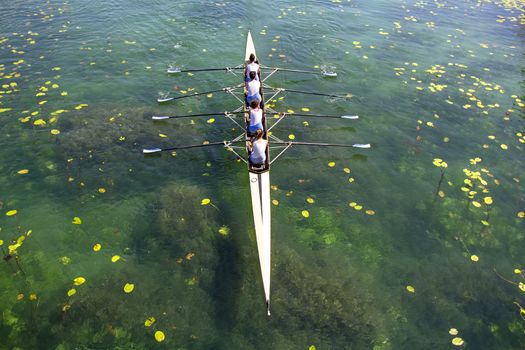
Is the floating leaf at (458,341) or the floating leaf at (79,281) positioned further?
the floating leaf at (79,281)

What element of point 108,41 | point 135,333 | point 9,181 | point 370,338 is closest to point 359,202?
point 370,338

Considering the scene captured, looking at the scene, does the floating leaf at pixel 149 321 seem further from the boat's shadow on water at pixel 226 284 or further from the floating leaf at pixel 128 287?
the boat's shadow on water at pixel 226 284

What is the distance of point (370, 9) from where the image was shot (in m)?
22.8

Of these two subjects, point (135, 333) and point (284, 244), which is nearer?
point (135, 333)

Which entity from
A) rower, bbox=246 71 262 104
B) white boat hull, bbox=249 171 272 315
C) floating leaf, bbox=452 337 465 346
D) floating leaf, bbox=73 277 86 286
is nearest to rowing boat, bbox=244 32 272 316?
white boat hull, bbox=249 171 272 315

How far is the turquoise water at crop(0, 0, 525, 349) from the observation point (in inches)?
295

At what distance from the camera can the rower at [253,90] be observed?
40.2 feet

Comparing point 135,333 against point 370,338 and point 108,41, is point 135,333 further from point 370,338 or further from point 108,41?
point 108,41

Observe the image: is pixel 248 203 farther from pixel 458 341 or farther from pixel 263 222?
pixel 458 341

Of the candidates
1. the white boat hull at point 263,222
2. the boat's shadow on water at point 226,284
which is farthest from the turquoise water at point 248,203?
the white boat hull at point 263,222

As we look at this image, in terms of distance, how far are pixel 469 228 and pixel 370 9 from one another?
60.7ft

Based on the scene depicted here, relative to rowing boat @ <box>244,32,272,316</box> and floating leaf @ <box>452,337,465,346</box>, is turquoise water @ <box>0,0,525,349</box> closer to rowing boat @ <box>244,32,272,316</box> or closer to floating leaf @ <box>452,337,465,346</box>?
floating leaf @ <box>452,337,465,346</box>

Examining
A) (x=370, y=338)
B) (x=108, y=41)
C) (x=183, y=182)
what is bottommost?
(x=370, y=338)

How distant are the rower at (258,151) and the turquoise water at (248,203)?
113 centimetres
